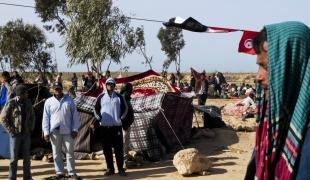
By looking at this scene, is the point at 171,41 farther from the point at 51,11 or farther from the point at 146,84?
the point at 146,84

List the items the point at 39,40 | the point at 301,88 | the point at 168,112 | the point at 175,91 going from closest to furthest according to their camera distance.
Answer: the point at 301,88, the point at 168,112, the point at 175,91, the point at 39,40

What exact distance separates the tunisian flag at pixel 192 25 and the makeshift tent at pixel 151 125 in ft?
13.2

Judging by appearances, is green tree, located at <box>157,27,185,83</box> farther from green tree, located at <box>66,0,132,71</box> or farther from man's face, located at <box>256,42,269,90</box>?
man's face, located at <box>256,42,269,90</box>

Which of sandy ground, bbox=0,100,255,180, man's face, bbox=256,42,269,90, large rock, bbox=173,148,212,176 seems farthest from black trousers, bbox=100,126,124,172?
man's face, bbox=256,42,269,90

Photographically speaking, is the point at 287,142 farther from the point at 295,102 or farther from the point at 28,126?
the point at 28,126

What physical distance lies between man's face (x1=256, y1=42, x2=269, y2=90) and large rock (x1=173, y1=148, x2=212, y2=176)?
7.79 meters

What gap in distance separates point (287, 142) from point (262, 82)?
0.28 m

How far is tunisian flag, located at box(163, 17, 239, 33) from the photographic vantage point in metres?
7.78

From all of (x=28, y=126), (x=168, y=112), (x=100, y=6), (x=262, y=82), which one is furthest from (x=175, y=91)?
(x=100, y=6)

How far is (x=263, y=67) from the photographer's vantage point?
2.27 metres

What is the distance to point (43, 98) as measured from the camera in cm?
1247

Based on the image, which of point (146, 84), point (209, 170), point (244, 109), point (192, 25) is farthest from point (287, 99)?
point (244, 109)

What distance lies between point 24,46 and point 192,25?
→ 1301 inches

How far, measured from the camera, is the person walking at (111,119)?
33.4 feet
